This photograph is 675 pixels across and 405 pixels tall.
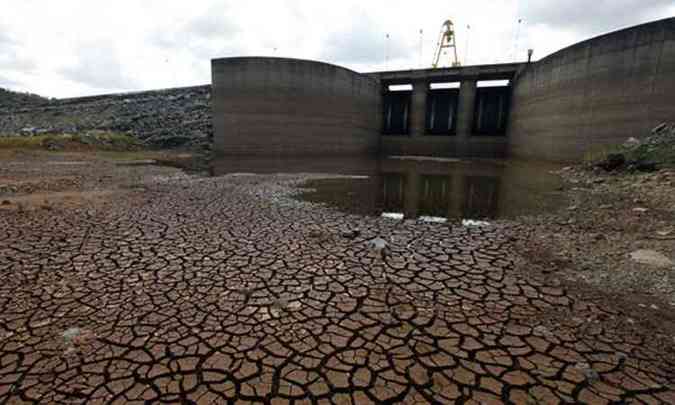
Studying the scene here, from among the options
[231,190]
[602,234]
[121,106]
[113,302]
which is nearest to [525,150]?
[602,234]

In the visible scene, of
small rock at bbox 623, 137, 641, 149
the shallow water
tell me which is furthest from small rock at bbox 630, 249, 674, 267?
small rock at bbox 623, 137, 641, 149

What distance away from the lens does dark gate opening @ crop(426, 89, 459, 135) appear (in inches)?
1036

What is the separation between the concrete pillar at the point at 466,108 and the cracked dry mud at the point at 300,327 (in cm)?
2283

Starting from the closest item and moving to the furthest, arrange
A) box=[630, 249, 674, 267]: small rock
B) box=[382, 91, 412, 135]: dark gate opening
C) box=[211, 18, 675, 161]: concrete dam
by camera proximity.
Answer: box=[630, 249, 674, 267]: small rock < box=[211, 18, 675, 161]: concrete dam < box=[382, 91, 412, 135]: dark gate opening

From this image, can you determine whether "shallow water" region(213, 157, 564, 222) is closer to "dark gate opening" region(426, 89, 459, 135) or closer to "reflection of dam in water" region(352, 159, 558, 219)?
"reflection of dam in water" region(352, 159, 558, 219)

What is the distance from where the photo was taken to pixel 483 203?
265 inches

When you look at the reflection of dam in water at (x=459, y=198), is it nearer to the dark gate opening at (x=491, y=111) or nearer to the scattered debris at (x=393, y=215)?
the scattered debris at (x=393, y=215)

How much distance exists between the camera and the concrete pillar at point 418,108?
24.9 metres

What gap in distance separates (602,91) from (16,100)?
192 feet

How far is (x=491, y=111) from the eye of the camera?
25500mm

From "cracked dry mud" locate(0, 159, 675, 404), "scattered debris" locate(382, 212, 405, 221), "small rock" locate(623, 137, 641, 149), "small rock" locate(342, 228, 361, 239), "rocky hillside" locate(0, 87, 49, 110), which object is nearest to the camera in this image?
"cracked dry mud" locate(0, 159, 675, 404)

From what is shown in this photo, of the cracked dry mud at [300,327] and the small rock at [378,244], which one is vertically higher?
the small rock at [378,244]

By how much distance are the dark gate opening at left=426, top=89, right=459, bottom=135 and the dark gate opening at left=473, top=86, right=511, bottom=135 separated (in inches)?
72.8

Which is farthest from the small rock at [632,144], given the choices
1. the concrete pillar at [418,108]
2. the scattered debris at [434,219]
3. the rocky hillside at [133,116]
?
the rocky hillside at [133,116]
